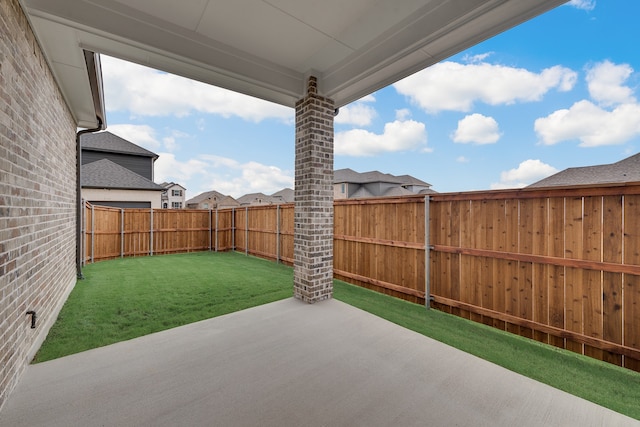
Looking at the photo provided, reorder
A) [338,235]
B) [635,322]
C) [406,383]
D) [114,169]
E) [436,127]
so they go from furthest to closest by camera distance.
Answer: [436,127]
[114,169]
[338,235]
[635,322]
[406,383]

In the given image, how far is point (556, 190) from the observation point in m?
2.83

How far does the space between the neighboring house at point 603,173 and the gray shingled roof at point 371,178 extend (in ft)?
67.4

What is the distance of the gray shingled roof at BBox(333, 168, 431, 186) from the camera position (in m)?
29.6

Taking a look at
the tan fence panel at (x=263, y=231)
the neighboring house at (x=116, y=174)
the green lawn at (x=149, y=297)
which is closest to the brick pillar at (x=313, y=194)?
the green lawn at (x=149, y=297)

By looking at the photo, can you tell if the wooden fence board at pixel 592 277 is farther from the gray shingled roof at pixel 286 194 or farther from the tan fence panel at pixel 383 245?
the gray shingled roof at pixel 286 194

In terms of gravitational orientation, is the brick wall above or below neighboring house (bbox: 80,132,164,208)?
below

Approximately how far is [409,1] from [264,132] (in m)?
21.7

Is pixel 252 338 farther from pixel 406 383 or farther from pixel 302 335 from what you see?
pixel 406 383

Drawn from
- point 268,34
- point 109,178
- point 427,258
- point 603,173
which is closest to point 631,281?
point 427,258

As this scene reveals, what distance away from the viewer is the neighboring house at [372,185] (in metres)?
28.7

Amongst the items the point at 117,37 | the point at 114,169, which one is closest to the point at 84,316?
the point at 117,37

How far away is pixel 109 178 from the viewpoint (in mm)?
14109

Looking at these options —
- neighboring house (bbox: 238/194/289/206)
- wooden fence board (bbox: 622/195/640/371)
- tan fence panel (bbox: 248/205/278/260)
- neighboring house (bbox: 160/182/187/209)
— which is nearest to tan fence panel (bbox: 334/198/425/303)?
wooden fence board (bbox: 622/195/640/371)

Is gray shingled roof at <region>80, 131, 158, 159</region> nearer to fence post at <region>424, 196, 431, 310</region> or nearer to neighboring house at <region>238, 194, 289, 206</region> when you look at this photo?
fence post at <region>424, 196, 431, 310</region>
